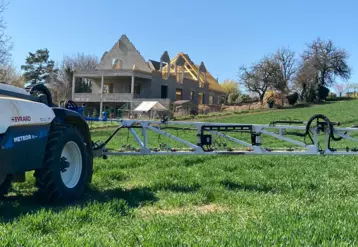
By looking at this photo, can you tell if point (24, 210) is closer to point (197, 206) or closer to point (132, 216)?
point (132, 216)

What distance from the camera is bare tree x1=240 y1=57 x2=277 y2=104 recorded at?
71.2m

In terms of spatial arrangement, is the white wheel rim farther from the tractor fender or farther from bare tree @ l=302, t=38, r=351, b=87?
bare tree @ l=302, t=38, r=351, b=87

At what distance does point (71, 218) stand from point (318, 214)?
10.3ft

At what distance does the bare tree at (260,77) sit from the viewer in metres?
71.2

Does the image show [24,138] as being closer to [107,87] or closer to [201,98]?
[107,87]

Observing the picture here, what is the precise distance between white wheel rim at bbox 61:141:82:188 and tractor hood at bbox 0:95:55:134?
810 millimetres

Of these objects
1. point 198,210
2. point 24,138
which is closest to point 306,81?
point 198,210

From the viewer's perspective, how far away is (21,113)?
5922 mm

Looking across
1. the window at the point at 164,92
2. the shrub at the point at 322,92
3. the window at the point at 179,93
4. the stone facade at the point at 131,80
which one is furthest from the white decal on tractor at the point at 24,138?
the shrub at the point at 322,92

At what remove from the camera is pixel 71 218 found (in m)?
5.52

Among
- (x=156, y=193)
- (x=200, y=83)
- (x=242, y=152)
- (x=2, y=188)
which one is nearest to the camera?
(x=2, y=188)

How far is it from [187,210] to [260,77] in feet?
221

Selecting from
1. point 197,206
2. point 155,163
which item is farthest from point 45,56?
point 197,206

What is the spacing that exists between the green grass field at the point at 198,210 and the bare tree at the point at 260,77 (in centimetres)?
6112
